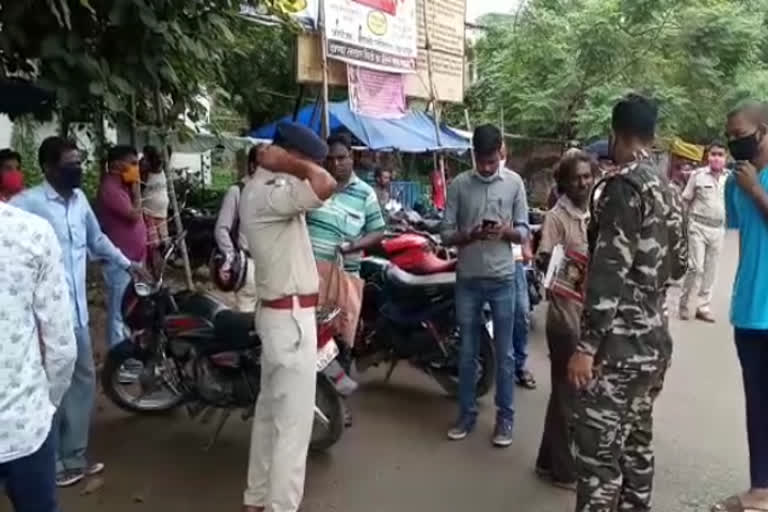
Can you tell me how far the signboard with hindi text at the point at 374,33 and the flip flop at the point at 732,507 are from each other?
4978 mm

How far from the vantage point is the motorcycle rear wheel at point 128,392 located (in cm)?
472

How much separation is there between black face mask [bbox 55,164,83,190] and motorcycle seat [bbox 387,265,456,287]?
7.31ft

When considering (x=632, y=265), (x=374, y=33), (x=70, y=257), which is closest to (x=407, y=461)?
(x=632, y=265)

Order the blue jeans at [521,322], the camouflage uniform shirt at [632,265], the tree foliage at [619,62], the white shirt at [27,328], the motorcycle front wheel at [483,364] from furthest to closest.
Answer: the tree foliage at [619,62]
the blue jeans at [521,322]
the motorcycle front wheel at [483,364]
the camouflage uniform shirt at [632,265]
the white shirt at [27,328]

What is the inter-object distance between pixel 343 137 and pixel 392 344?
146cm

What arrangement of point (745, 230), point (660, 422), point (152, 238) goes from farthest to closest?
1. point (152, 238)
2. point (660, 422)
3. point (745, 230)

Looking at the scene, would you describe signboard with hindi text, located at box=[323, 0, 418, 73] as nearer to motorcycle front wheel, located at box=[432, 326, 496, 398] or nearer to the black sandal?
motorcycle front wheel, located at box=[432, 326, 496, 398]

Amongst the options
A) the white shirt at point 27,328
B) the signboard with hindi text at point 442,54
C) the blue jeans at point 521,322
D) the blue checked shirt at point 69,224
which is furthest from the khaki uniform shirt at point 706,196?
the white shirt at point 27,328

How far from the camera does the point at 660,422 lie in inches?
196

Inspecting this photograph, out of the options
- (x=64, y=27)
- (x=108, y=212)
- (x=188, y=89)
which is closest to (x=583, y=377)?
(x=64, y=27)

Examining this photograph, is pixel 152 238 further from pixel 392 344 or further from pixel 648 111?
pixel 648 111

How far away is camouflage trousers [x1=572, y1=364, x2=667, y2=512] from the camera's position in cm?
302

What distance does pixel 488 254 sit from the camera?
4422 millimetres

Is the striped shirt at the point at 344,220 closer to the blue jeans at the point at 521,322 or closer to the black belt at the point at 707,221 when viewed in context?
the blue jeans at the point at 521,322
